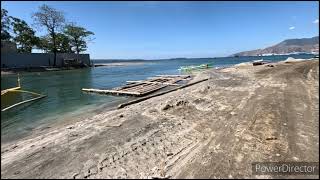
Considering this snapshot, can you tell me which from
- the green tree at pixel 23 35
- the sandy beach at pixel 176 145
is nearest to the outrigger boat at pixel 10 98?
the sandy beach at pixel 176 145

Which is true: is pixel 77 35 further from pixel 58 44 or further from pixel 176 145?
pixel 176 145

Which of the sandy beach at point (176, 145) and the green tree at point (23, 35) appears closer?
the sandy beach at point (176, 145)

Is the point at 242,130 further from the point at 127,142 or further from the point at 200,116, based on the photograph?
the point at 127,142

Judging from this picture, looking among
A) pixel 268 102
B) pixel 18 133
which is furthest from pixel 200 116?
pixel 18 133

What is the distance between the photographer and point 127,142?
6.97 metres

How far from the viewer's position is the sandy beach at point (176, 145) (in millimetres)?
5344

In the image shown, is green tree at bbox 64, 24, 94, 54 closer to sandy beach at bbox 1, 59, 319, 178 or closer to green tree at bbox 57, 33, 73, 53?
green tree at bbox 57, 33, 73, 53

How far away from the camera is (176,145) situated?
6598 mm

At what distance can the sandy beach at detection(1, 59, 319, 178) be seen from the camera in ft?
17.5

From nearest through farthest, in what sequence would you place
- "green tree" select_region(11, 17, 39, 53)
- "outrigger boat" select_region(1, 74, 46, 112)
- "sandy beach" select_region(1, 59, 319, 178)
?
1. "sandy beach" select_region(1, 59, 319, 178)
2. "outrigger boat" select_region(1, 74, 46, 112)
3. "green tree" select_region(11, 17, 39, 53)

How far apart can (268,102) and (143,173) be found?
7196mm

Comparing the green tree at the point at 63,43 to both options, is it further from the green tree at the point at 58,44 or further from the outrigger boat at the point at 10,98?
the outrigger boat at the point at 10,98

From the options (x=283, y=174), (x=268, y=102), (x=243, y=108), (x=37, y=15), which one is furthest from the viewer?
(x=37, y=15)

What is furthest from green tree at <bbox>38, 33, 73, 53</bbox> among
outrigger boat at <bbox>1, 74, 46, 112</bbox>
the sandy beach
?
the sandy beach
